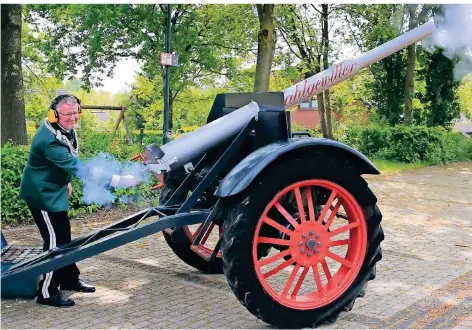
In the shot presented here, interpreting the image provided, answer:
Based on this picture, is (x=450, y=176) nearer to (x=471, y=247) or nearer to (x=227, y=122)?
(x=471, y=247)

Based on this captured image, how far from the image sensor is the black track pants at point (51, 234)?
4.59 m

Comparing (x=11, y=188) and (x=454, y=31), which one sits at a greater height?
(x=454, y=31)

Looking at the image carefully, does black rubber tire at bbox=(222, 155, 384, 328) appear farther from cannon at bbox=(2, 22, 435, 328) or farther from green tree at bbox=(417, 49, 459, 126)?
green tree at bbox=(417, 49, 459, 126)

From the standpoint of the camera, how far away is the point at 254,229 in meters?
3.95

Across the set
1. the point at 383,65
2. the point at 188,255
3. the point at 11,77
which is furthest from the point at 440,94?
the point at 188,255

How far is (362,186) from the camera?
4340 mm

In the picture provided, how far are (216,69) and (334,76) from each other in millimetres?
17822

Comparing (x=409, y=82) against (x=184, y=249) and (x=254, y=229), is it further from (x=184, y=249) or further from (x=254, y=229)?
(x=254, y=229)

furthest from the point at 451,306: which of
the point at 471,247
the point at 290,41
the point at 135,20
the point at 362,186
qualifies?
the point at 290,41

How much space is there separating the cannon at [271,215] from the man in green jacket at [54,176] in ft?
0.86

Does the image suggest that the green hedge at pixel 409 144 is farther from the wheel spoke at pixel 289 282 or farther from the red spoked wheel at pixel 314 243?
the wheel spoke at pixel 289 282

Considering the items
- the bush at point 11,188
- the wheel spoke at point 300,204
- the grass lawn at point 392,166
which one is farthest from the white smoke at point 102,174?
the grass lawn at point 392,166

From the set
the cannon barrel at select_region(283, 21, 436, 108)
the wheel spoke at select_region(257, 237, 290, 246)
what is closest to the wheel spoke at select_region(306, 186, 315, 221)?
the wheel spoke at select_region(257, 237, 290, 246)

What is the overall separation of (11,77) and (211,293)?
7.29 m
